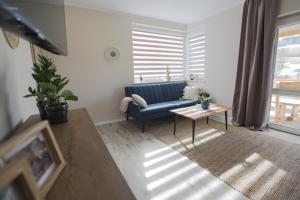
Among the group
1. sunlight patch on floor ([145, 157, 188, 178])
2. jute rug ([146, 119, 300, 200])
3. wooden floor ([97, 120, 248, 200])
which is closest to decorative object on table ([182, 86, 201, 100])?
jute rug ([146, 119, 300, 200])

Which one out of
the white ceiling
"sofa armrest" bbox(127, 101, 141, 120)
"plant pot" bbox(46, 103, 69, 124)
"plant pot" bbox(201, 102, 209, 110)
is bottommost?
"sofa armrest" bbox(127, 101, 141, 120)

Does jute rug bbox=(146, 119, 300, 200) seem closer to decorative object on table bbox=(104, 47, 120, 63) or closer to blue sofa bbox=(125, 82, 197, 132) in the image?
blue sofa bbox=(125, 82, 197, 132)

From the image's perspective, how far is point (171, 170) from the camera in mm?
1928

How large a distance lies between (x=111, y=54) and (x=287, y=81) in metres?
3.54

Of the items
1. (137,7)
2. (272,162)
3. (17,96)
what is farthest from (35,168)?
(137,7)

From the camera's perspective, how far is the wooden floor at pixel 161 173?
1.55 m

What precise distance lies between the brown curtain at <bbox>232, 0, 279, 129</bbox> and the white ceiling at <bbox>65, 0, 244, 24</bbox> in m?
0.55

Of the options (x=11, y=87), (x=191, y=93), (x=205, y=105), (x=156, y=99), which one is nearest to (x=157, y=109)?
(x=156, y=99)

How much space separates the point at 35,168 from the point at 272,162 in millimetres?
2538

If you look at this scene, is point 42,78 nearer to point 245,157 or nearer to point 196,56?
point 245,157

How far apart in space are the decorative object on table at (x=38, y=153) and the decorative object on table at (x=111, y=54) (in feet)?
10.1

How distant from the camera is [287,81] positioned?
2.85 metres

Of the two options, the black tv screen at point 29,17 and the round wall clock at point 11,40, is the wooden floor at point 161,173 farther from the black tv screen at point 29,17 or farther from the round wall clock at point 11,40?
the round wall clock at point 11,40

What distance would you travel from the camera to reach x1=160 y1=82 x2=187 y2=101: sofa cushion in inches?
159
